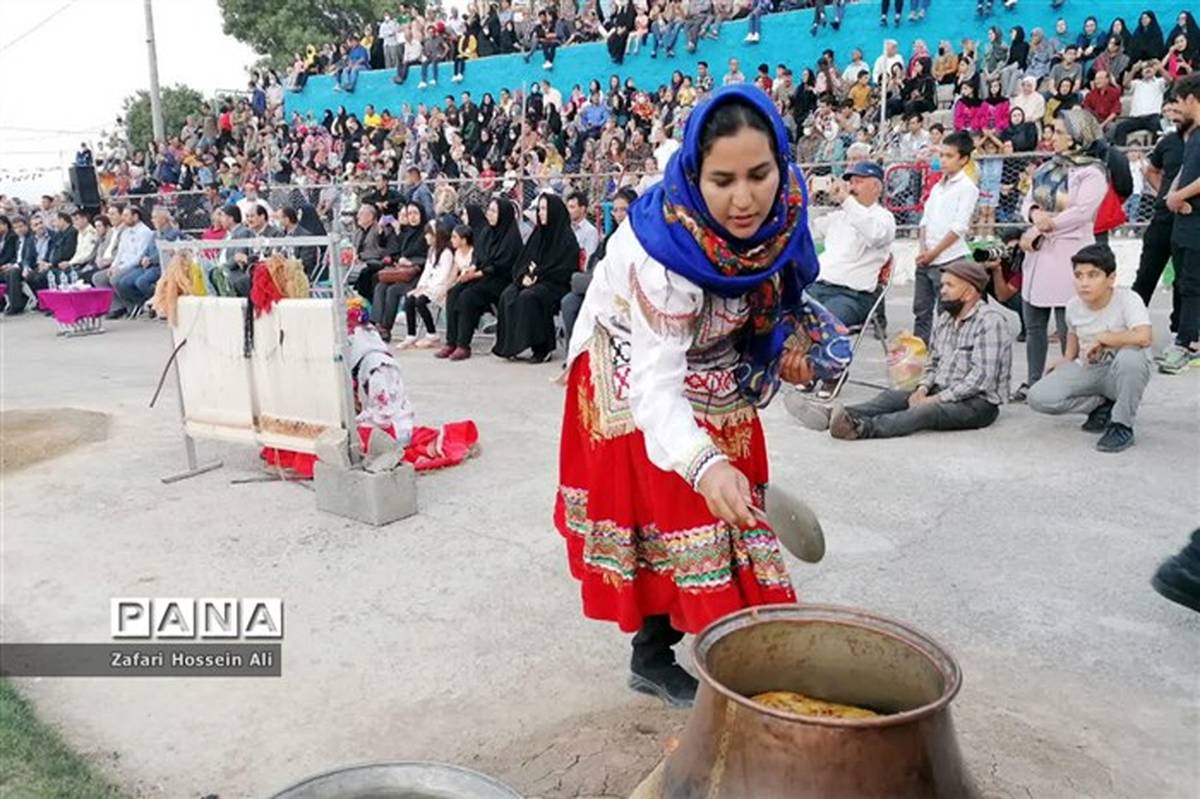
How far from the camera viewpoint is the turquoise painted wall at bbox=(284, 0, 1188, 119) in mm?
14898

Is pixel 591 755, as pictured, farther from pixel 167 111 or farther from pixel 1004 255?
pixel 167 111

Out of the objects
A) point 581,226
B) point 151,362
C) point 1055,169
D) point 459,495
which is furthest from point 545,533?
point 151,362

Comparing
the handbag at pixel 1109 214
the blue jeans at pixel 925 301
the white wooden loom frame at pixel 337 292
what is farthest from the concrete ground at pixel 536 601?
the blue jeans at pixel 925 301

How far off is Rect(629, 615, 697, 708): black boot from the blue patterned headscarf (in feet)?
3.20

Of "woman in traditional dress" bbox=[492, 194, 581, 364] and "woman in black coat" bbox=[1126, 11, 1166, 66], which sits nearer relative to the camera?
"woman in traditional dress" bbox=[492, 194, 581, 364]

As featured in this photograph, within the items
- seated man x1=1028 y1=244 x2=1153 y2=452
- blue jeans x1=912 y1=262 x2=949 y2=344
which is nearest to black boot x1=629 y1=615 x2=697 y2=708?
seated man x1=1028 y1=244 x2=1153 y2=452

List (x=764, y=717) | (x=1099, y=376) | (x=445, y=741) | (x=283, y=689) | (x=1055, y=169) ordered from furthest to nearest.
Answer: (x=1055, y=169)
(x=1099, y=376)
(x=283, y=689)
(x=445, y=741)
(x=764, y=717)

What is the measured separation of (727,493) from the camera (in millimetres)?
1703

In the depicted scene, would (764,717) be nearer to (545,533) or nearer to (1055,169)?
(545,533)

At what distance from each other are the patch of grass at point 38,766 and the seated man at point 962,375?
400 centimetres

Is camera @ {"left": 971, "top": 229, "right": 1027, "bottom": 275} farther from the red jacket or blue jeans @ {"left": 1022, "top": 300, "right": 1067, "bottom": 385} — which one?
the red jacket

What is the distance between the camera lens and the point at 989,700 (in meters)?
2.72

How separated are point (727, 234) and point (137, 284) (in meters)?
12.1

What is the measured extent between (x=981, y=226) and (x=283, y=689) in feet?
28.3
